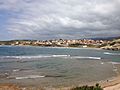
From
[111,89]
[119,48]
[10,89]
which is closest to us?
[10,89]

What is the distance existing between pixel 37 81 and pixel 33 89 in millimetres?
5896

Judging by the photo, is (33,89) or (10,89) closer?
(10,89)

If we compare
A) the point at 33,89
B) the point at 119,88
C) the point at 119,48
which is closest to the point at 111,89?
the point at 119,88

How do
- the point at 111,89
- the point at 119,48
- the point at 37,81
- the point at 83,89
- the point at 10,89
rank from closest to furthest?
1. the point at 83,89
2. the point at 10,89
3. the point at 111,89
4. the point at 37,81
5. the point at 119,48

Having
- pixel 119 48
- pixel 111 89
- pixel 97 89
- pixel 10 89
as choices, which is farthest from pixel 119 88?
pixel 119 48

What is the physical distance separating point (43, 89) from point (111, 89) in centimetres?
561

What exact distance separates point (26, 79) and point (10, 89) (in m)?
10.1

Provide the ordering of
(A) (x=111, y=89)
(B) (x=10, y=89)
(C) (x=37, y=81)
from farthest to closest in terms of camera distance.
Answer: (C) (x=37, y=81), (A) (x=111, y=89), (B) (x=10, y=89)

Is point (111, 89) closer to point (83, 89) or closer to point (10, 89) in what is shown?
point (83, 89)

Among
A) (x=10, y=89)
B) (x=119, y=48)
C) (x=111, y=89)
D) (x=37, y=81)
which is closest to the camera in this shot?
(x=10, y=89)

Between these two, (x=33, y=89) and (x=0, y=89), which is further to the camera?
(x=33, y=89)

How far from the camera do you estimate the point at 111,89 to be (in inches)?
807

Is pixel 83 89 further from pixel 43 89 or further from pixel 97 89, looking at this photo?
pixel 43 89

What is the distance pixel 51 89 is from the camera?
21.5 meters
